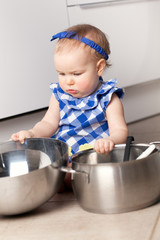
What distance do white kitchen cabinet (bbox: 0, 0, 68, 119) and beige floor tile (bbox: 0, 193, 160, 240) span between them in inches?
Answer: 23.8

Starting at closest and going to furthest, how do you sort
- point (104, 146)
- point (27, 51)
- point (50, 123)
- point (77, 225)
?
1. point (77, 225)
2. point (104, 146)
3. point (50, 123)
4. point (27, 51)

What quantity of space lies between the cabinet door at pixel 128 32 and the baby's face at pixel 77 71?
471 millimetres

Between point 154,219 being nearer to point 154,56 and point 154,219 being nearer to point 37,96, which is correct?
point 37,96

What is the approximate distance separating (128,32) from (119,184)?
3.63 ft

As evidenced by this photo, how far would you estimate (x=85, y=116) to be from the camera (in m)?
1.41

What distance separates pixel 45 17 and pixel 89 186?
2.72 ft

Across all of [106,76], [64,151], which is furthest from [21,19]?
[64,151]

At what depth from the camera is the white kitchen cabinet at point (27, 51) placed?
1593mm

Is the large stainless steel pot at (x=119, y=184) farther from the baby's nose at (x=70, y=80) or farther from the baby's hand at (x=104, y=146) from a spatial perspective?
the baby's nose at (x=70, y=80)

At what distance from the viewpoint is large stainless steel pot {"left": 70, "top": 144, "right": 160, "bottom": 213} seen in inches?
40.5

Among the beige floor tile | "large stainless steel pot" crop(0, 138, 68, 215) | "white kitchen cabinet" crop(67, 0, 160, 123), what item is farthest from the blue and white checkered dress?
"white kitchen cabinet" crop(67, 0, 160, 123)

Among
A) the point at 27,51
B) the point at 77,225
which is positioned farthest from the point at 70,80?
the point at 77,225

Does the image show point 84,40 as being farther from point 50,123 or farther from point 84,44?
point 50,123

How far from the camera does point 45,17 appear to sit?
5.51 feet
